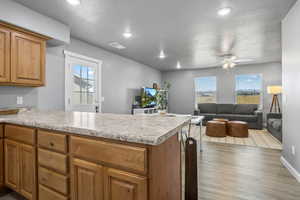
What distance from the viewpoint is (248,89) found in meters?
6.81

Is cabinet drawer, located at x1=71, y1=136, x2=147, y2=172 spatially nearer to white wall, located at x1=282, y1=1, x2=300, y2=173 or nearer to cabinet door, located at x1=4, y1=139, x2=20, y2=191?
cabinet door, located at x1=4, y1=139, x2=20, y2=191

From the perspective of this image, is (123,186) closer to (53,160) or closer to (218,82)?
(53,160)

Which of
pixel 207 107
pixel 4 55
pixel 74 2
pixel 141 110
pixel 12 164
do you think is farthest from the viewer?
pixel 207 107

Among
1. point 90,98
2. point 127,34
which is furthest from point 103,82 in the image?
point 127,34

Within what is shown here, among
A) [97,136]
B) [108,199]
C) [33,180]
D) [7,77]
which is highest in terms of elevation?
[7,77]

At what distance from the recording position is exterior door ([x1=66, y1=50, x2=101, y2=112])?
11.1 ft

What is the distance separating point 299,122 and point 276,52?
12.2ft

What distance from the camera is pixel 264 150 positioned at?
11.5ft

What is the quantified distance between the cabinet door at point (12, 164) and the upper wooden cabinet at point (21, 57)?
91cm

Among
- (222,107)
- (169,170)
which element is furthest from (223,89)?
(169,170)

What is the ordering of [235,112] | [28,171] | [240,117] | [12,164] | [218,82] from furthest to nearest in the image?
[218,82], [235,112], [240,117], [12,164], [28,171]

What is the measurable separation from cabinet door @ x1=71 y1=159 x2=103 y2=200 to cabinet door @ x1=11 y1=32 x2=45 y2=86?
182 centimetres

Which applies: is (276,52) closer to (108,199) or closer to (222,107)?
(222,107)

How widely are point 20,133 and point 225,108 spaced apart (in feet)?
22.6
